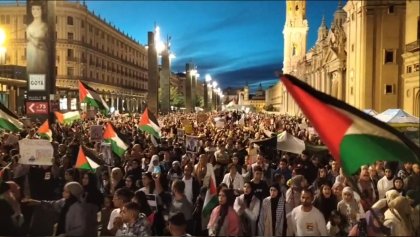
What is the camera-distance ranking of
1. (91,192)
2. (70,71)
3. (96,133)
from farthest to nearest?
(70,71)
(96,133)
(91,192)

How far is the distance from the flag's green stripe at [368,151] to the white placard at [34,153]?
24.7 feet

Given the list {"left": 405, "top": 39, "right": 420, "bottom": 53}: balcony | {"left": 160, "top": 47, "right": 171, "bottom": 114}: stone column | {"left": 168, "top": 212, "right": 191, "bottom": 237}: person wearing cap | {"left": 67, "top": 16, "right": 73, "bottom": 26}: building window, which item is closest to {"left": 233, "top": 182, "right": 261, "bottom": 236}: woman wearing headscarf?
{"left": 168, "top": 212, "right": 191, "bottom": 237}: person wearing cap

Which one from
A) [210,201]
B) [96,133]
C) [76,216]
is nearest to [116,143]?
[96,133]

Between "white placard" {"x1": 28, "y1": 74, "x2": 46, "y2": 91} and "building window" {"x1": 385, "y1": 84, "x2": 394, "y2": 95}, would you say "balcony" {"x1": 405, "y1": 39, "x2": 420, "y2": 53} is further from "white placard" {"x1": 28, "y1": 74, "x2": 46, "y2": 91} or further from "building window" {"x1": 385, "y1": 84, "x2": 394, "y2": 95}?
"white placard" {"x1": 28, "y1": 74, "x2": 46, "y2": 91}

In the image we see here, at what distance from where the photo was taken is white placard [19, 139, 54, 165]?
1166cm

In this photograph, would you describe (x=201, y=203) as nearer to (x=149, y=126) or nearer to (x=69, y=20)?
(x=149, y=126)

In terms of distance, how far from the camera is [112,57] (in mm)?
105062

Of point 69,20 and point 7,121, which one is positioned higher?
point 69,20

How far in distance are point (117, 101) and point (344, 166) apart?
3557 inches

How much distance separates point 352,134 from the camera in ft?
19.2

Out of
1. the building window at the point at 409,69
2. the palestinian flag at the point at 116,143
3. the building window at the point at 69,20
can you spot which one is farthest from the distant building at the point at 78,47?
the palestinian flag at the point at 116,143

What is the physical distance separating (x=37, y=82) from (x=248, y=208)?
18.5 meters

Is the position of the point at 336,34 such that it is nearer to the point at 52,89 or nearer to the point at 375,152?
the point at 52,89

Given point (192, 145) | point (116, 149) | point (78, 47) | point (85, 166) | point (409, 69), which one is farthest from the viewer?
point (78, 47)
